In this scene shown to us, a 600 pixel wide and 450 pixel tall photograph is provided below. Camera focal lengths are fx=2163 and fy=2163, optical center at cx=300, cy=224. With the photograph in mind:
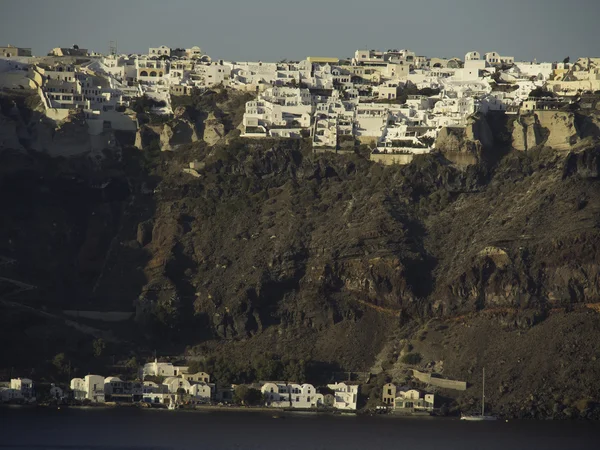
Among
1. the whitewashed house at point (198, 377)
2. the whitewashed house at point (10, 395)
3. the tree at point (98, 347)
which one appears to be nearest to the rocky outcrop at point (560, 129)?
the whitewashed house at point (198, 377)

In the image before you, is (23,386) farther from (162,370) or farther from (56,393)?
(162,370)

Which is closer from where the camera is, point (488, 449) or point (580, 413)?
point (488, 449)

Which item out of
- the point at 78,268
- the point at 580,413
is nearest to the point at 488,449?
the point at 580,413

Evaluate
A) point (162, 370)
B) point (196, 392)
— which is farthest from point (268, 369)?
point (162, 370)

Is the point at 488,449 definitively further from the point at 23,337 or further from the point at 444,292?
the point at 23,337

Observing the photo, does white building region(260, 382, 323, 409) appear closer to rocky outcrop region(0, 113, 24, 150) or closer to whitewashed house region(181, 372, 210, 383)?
whitewashed house region(181, 372, 210, 383)
